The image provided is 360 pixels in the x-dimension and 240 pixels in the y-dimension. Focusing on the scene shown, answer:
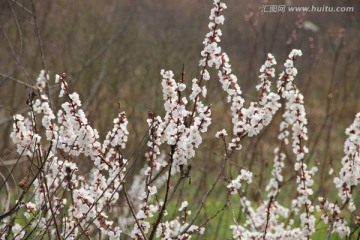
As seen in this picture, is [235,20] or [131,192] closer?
[131,192]

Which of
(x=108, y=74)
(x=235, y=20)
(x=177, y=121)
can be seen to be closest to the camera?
(x=177, y=121)

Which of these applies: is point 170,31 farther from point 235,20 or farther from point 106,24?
point 235,20

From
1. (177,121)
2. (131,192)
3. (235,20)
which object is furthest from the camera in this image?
(235,20)

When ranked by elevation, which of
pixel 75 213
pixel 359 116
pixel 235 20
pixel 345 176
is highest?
pixel 235 20

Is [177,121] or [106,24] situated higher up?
[106,24]

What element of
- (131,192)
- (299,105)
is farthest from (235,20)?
(299,105)

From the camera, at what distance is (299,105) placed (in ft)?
10.5

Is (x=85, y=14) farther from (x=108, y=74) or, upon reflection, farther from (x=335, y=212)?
(x=335, y=212)

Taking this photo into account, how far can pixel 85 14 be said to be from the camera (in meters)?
8.89

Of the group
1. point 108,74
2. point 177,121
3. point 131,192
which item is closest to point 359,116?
point 177,121

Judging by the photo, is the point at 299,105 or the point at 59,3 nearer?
the point at 299,105

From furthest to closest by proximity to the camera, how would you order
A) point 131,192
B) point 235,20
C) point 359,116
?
point 235,20 → point 131,192 → point 359,116

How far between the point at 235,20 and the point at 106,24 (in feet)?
11.3

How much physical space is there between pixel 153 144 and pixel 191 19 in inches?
251
